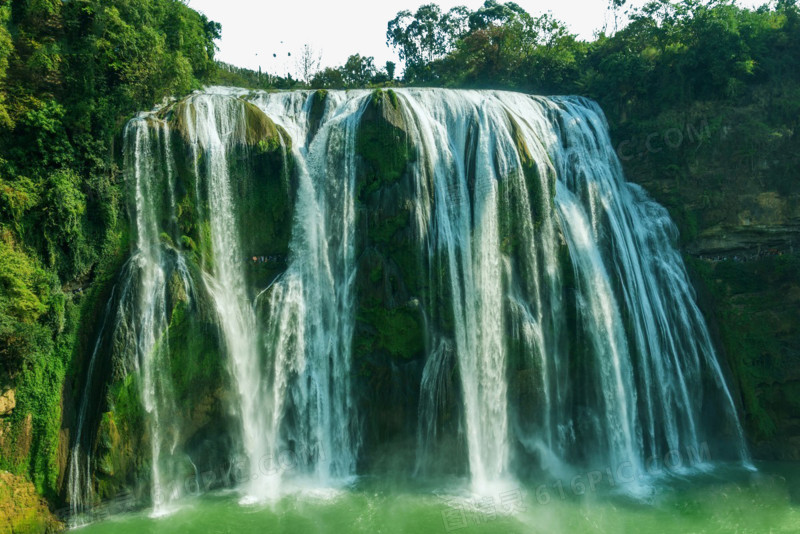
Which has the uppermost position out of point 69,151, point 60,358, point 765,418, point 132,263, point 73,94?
point 73,94

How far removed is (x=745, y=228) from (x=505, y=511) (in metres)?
13.6

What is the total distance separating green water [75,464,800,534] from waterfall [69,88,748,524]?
991mm

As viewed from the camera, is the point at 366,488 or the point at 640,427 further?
the point at 640,427

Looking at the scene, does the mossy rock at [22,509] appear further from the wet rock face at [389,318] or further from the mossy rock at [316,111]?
the mossy rock at [316,111]

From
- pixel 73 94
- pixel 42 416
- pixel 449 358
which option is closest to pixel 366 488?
pixel 449 358

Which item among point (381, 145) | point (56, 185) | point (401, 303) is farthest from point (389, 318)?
point (56, 185)

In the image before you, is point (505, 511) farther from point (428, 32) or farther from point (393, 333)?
point (428, 32)

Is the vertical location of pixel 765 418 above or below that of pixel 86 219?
below

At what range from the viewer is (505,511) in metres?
13.5

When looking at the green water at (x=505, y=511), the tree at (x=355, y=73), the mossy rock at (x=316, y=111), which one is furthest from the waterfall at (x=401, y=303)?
the tree at (x=355, y=73)

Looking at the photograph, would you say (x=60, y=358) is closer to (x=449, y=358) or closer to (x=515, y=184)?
(x=449, y=358)

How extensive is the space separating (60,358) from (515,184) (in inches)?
547

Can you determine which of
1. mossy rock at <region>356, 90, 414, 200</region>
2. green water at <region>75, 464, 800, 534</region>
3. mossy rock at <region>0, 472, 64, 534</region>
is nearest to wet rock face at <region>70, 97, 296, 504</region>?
mossy rock at <region>0, 472, 64, 534</region>

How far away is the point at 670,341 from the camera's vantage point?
17297 millimetres
